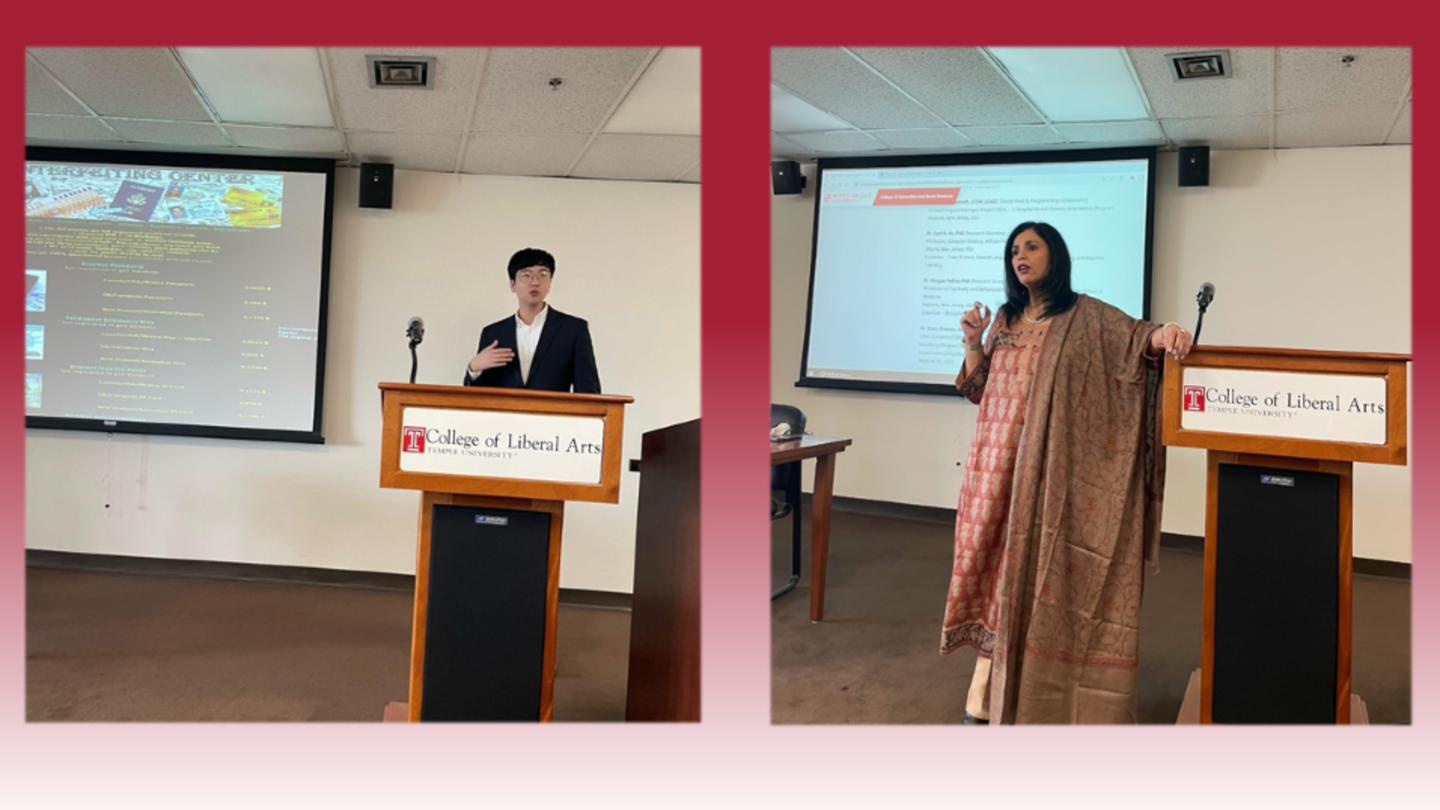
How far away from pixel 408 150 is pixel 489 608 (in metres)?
2.96

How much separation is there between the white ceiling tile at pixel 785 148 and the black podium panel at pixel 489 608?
12.6 ft

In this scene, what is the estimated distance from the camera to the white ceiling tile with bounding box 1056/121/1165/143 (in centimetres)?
478

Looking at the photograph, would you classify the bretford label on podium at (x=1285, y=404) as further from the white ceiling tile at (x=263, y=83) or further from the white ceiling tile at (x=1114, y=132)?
the white ceiling tile at (x=263, y=83)

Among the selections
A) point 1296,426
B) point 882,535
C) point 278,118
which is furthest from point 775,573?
point 278,118

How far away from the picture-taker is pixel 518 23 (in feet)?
6.28

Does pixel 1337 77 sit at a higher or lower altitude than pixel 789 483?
higher

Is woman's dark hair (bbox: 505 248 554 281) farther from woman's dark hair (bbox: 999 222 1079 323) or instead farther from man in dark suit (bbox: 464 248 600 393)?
woman's dark hair (bbox: 999 222 1079 323)

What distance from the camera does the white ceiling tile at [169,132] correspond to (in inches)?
163

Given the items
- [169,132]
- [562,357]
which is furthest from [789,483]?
[169,132]

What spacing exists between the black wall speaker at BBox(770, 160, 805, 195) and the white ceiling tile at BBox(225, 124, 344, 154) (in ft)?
8.96

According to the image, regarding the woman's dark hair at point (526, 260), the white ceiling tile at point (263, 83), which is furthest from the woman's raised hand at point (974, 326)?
the white ceiling tile at point (263, 83)

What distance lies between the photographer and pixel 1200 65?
152 inches

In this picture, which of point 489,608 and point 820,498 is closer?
point 489,608

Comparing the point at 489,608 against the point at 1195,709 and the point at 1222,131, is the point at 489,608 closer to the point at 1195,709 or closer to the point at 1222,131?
the point at 1195,709
